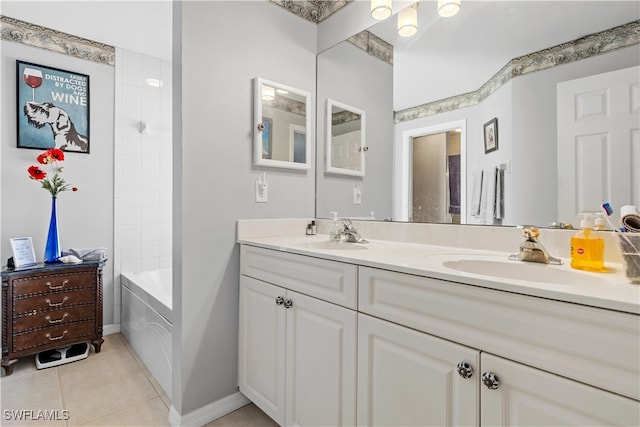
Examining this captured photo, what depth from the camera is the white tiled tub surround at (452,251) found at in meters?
0.69

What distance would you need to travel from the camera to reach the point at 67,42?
248 cm

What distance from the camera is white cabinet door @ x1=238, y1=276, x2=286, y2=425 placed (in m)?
1.39

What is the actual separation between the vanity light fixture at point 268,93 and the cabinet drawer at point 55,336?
2.02 metres

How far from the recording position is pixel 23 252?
2.16 metres

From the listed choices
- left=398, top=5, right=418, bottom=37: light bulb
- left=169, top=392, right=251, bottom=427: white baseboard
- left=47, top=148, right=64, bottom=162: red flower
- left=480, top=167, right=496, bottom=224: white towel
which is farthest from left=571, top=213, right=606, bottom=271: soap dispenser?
left=47, top=148, right=64, bottom=162: red flower

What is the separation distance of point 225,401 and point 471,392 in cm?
129

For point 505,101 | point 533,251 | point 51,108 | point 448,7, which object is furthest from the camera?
point 51,108

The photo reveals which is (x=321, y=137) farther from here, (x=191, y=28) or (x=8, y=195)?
(x=8, y=195)

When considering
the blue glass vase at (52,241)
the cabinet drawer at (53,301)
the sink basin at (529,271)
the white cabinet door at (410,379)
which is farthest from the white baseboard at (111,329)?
the sink basin at (529,271)

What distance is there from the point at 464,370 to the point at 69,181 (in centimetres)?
290

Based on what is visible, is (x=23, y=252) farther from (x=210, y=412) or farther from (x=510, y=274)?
(x=510, y=274)

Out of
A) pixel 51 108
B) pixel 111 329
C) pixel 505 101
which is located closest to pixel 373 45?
pixel 505 101

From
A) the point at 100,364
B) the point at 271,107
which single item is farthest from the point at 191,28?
the point at 100,364

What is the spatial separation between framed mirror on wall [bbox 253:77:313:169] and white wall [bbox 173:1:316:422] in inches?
1.9
